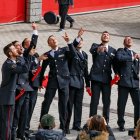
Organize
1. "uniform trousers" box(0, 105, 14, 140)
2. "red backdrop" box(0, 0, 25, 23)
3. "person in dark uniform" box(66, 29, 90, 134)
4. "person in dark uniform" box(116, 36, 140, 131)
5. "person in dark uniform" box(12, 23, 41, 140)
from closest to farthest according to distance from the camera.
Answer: "uniform trousers" box(0, 105, 14, 140) < "person in dark uniform" box(12, 23, 41, 140) < "person in dark uniform" box(66, 29, 90, 134) < "person in dark uniform" box(116, 36, 140, 131) < "red backdrop" box(0, 0, 25, 23)

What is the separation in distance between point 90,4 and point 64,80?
1216cm

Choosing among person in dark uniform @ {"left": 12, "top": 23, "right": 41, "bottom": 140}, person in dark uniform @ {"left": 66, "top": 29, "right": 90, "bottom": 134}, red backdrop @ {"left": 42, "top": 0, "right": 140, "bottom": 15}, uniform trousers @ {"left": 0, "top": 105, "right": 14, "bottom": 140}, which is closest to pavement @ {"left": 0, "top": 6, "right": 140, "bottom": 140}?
red backdrop @ {"left": 42, "top": 0, "right": 140, "bottom": 15}

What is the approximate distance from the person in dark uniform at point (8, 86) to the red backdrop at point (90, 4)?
37.9 feet

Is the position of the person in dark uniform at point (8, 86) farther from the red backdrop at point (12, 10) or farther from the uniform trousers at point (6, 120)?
the red backdrop at point (12, 10)

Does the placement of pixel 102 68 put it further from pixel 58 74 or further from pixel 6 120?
pixel 6 120

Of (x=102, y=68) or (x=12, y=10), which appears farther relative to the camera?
(x=12, y=10)

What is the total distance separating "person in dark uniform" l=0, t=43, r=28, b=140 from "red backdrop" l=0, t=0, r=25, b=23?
404 inches

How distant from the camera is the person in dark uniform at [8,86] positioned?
10.7m

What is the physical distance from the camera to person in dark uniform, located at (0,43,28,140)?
1073 centimetres

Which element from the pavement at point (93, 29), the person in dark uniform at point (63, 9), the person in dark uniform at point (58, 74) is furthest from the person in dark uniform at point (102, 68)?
the person in dark uniform at point (63, 9)

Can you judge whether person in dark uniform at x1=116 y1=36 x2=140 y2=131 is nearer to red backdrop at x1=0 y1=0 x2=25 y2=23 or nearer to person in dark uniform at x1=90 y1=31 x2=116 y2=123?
person in dark uniform at x1=90 y1=31 x2=116 y2=123

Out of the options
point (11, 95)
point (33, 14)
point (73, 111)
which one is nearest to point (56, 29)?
point (33, 14)

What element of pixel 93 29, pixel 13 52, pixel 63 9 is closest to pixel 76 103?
pixel 13 52

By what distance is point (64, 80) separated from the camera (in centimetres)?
1180
